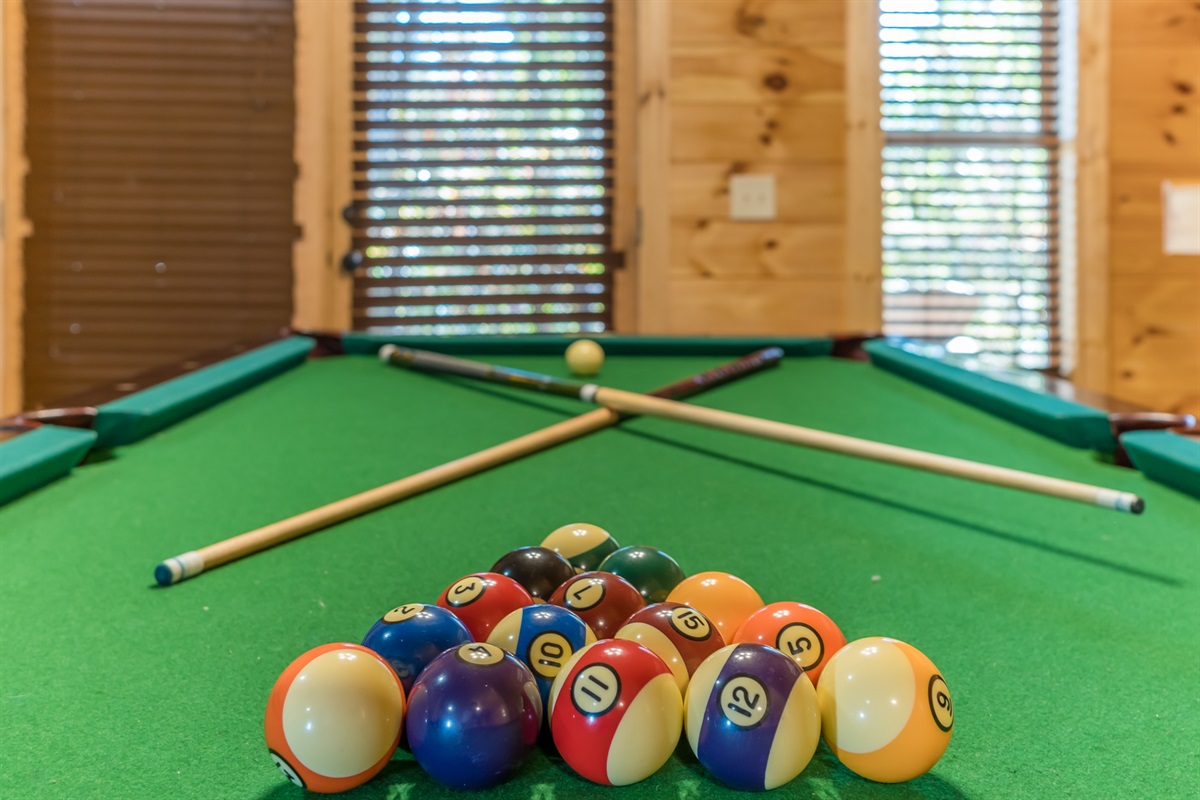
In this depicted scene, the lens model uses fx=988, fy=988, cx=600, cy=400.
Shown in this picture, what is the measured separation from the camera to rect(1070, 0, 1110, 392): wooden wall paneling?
3826 millimetres

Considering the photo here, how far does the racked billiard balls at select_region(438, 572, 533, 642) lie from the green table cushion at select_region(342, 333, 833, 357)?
178 centimetres

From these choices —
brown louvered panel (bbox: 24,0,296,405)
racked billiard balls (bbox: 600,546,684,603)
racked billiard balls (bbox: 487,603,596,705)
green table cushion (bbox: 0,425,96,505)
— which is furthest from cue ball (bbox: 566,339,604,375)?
brown louvered panel (bbox: 24,0,296,405)

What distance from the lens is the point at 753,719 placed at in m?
0.74

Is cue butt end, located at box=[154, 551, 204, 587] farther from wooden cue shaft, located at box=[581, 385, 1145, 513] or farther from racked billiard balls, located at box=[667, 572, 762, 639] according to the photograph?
wooden cue shaft, located at box=[581, 385, 1145, 513]

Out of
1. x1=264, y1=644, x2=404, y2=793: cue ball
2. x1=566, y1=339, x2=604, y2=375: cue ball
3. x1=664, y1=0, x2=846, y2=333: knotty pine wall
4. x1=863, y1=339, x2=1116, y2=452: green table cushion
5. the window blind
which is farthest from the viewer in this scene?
the window blind

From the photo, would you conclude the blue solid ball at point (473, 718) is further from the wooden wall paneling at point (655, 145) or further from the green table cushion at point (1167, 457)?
the wooden wall paneling at point (655, 145)

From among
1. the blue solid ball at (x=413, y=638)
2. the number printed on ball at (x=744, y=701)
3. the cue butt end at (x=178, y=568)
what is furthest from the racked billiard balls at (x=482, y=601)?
the cue butt end at (x=178, y=568)

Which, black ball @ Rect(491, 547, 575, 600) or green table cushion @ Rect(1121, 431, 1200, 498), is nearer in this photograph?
black ball @ Rect(491, 547, 575, 600)

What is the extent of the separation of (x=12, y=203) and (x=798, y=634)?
3795mm

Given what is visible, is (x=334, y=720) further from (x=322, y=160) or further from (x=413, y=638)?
(x=322, y=160)

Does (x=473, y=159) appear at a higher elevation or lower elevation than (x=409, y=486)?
higher

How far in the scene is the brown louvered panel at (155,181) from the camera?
12.3ft

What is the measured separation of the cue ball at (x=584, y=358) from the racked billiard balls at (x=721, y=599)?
1435mm

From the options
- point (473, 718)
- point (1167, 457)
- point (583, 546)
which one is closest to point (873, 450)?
point (1167, 457)
